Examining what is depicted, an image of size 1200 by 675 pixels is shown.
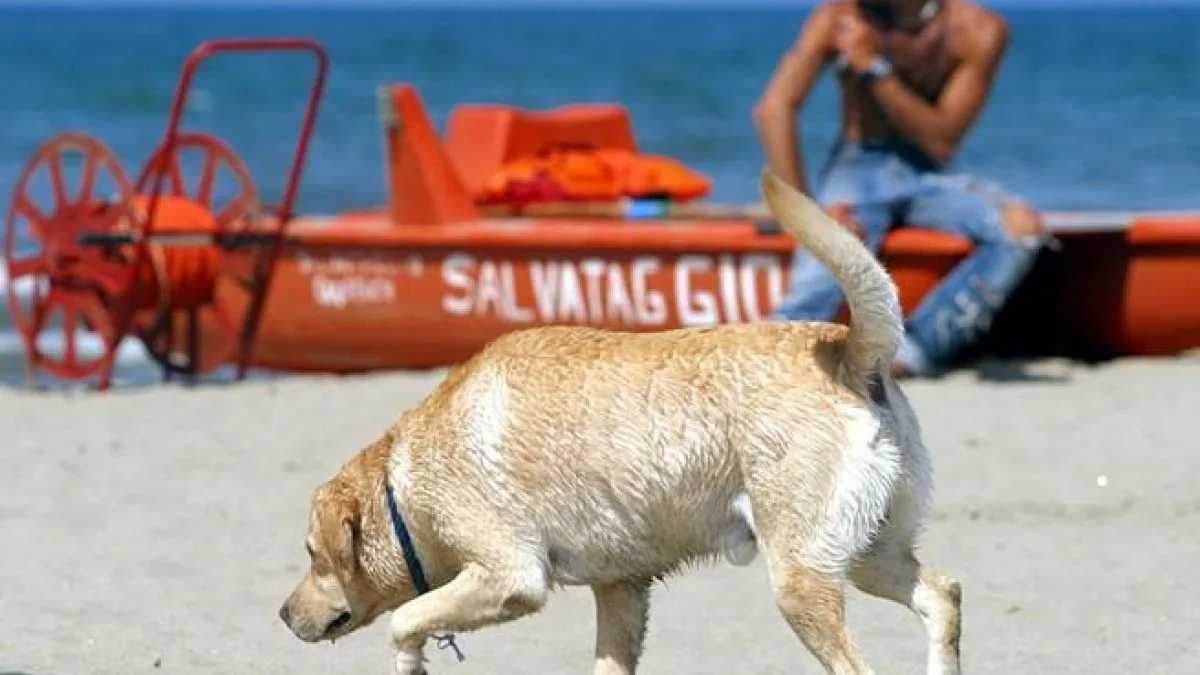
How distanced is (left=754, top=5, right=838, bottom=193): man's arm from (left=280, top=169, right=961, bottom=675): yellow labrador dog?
4656 millimetres

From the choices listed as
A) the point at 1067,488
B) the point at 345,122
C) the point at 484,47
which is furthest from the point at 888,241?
the point at 484,47

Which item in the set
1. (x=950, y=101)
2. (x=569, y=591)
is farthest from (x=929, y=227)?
(x=569, y=591)

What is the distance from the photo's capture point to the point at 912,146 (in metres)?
9.55

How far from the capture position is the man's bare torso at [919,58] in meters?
9.50

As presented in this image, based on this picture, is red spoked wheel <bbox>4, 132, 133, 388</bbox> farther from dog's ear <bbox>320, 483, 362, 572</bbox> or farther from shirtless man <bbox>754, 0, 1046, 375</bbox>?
dog's ear <bbox>320, 483, 362, 572</bbox>

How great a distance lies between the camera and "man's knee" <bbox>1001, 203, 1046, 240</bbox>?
9.49 metres

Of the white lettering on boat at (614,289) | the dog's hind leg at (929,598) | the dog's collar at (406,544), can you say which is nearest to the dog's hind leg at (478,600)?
the dog's collar at (406,544)

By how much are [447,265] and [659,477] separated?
21.1 feet

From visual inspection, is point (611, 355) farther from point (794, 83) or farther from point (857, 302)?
point (794, 83)

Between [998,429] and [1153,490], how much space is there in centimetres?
102

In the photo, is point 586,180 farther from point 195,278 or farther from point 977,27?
point 977,27

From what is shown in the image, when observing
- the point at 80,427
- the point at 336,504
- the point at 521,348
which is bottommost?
the point at 80,427

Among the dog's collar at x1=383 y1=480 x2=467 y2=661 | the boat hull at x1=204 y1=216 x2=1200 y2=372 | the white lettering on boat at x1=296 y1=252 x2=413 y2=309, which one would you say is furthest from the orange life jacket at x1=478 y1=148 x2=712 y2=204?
the dog's collar at x1=383 y1=480 x2=467 y2=661

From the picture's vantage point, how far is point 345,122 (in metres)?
34.7
